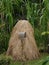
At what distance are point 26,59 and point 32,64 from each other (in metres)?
0.84

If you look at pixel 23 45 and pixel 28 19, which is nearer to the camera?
pixel 23 45

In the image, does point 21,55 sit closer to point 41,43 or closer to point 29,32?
point 29,32

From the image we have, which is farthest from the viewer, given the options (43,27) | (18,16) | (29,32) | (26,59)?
(18,16)

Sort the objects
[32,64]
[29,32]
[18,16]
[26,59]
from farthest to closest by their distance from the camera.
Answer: [18,16]
[29,32]
[26,59]
[32,64]

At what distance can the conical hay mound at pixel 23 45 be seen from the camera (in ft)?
30.0

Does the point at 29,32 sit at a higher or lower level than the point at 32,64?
higher

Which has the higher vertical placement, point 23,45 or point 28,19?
point 28,19

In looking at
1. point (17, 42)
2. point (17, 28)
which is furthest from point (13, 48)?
point (17, 28)

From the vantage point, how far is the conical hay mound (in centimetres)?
913

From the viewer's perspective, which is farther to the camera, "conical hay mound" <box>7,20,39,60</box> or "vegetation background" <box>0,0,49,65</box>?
"vegetation background" <box>0,0,49,65</box>

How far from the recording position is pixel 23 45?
925cm

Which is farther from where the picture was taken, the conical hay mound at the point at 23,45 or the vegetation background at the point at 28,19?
the vegetation background at the point at 28,19

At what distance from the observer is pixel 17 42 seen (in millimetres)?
9344

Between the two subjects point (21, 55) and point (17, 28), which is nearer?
point (21, 55)
